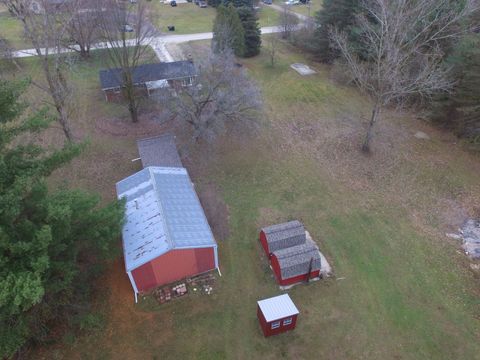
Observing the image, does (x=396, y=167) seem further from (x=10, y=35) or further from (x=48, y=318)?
(x=10, y=35)

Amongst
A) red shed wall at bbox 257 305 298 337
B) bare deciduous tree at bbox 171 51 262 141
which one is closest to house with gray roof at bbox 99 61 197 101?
bare deciduous tree at bbox 171 51 262 141

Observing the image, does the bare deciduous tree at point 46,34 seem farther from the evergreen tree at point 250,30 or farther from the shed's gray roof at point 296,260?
the evergreen tree at point 250,30

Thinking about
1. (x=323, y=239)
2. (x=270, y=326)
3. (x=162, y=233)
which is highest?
(x=162, y=233)

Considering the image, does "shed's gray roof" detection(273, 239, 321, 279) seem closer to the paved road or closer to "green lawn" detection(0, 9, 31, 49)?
the paved road

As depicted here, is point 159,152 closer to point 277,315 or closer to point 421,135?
point 277,315

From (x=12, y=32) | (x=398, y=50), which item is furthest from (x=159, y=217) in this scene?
(x=12, y=32)
